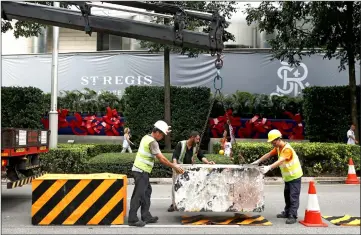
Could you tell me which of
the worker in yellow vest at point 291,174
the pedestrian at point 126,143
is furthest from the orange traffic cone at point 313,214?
the pedestrian at point 126,143

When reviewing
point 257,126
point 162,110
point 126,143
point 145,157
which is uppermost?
point 162,110

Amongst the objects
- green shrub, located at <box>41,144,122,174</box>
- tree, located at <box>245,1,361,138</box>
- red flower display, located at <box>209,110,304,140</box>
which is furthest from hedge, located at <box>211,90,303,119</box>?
green shrub, located at <box>41,144,122,174</box>

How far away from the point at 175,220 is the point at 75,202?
5.85 ft

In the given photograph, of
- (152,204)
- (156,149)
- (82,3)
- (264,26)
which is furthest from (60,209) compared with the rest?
(264,26)

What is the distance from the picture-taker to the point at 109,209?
7531 mm

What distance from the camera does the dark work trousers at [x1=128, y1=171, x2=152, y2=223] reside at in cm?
745

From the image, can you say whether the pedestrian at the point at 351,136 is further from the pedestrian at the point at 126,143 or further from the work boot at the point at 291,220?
the work boot at the point at 291,220

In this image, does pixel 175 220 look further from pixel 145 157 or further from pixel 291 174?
pixel 291 174

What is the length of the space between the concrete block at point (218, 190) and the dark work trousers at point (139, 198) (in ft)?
1.66

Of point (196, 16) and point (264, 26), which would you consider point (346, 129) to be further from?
point (196, 16)

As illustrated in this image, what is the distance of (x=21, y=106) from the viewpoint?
63.7 ft

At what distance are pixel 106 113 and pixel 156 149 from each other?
1458 centimetres

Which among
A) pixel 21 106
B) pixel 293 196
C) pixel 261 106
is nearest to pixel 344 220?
pixel 293 196

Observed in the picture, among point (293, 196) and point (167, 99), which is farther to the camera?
point (167, 99)
